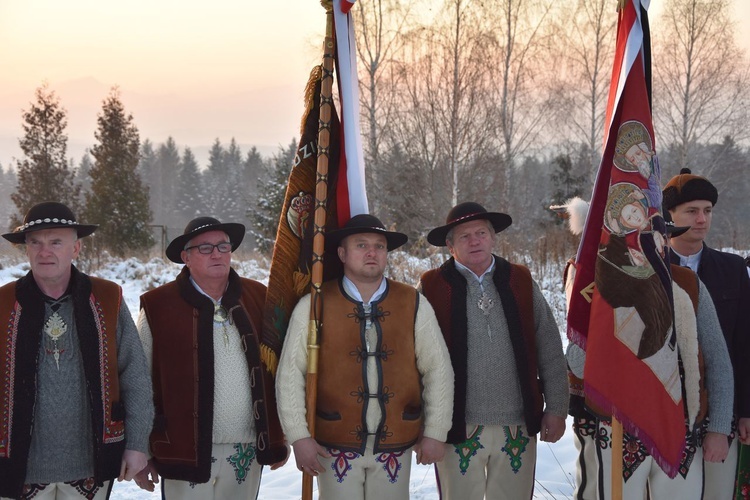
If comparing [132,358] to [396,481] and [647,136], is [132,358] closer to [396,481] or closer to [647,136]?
[396,481]

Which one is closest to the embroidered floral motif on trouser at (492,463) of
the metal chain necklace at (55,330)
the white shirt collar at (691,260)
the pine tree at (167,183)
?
the white shirt collar at (691,260)

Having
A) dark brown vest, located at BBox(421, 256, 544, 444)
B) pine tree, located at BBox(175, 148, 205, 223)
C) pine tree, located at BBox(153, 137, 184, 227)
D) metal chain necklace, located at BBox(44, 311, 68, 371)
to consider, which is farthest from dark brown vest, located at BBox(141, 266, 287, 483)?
pine tree, located at BBox(175, 148, 205, 223)

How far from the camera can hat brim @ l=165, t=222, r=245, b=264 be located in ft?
11.9

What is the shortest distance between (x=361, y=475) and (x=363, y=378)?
509mm

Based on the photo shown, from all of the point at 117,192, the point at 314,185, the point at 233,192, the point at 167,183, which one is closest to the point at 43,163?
the point at 117,192

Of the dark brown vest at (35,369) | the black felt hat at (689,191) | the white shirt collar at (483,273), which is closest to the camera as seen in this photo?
the dark brown vest at (35,369)

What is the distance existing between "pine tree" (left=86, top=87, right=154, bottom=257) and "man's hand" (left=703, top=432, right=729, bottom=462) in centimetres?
1803

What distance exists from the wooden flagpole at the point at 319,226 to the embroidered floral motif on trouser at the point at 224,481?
1.14ft

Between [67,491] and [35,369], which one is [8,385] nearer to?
[35,369]

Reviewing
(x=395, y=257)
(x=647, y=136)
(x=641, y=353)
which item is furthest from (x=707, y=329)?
(x=395, y=257)

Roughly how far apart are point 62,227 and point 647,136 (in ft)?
9.69

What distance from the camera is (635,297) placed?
3342mm

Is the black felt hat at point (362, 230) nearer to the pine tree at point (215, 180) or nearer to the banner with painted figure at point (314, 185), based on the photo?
the banner with painted figure at point (314, 185)

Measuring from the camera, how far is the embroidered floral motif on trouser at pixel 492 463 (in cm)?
377
